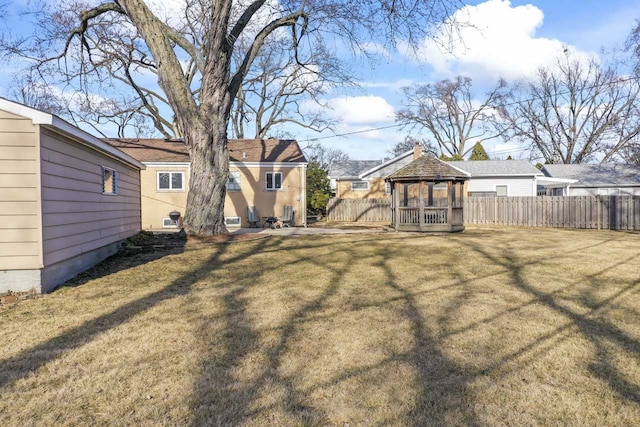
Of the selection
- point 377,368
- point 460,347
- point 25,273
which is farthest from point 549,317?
point 25,273

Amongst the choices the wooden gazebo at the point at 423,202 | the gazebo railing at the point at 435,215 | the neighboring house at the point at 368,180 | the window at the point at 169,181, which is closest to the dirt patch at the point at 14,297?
the wooden gazebo at the point at 423,202

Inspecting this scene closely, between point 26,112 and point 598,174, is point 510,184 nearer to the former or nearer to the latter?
point 598,174

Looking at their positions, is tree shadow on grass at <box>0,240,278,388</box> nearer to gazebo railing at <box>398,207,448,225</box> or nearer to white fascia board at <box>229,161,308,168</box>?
gazebo railing at <box>398,207,448,225</box>

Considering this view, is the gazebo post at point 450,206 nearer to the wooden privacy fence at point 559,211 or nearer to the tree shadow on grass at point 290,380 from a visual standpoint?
the wooden privacy fence at point 559,211

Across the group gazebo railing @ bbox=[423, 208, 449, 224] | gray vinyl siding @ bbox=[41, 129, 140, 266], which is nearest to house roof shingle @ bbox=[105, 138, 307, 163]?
gazebo railing @ bbox=[423, 208, 449, 224]

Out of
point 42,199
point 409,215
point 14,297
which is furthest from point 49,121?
point 409,215

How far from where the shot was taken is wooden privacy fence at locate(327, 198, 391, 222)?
83.7 feet

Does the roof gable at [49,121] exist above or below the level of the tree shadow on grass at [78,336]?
above

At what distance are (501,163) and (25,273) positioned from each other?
28.2 metres

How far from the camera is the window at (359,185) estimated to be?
29562 millimetres

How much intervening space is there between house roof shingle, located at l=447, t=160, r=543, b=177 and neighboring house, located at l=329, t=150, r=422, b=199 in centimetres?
405

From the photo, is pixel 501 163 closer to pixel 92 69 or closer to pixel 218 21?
pixel 218 21

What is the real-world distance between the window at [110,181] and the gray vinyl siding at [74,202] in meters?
0.15

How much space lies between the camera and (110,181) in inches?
398
